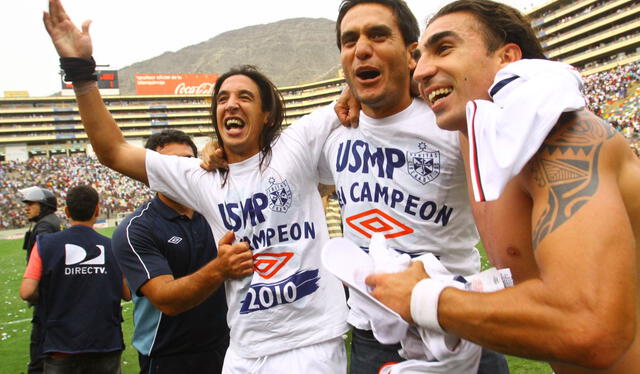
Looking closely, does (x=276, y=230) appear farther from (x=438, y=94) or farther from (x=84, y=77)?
(x=84, y=77)

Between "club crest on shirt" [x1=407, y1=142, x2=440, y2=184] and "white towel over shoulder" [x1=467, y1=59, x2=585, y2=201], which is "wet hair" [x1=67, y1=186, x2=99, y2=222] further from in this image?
"white towel over shoulder" [x1=467, y1=59, x2=585, y2=201]

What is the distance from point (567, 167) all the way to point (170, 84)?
10432cm

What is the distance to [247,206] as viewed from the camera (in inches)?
99.4

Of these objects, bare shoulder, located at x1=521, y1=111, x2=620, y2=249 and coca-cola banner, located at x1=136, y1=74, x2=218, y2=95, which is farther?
coca-cola banner, located at x1=136, y1=74, x2=218, y2=95

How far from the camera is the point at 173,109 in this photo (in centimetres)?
9712

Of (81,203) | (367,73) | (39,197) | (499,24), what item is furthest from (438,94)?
(39,197)

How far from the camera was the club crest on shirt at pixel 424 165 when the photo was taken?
2.13 meters

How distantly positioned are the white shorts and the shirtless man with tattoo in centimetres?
106

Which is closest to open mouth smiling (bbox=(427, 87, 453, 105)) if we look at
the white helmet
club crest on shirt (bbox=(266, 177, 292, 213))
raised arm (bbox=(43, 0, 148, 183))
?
club crest on shirt (bbox=(266, 177, 292, 213))

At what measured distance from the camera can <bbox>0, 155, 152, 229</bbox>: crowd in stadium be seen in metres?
Result: 39.4

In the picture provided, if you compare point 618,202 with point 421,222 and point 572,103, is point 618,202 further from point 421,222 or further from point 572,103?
point 421,222

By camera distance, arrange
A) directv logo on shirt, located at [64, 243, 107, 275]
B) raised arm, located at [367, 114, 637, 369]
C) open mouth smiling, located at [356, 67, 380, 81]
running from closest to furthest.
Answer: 1. raised arm, located at [367, 114, 637, 369]
2. open mouth smiling, located at [356, 67, 380, 81]
3. directv logo on shirt, located at [64, 243, 107, 275]

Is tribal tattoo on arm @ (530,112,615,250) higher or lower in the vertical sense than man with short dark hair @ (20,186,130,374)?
higher

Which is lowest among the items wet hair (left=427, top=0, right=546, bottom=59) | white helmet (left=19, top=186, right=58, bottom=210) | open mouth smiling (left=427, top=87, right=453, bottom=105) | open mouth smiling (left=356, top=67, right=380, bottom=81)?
white helmet (left=19, top=186, right=58, bottom=210)
